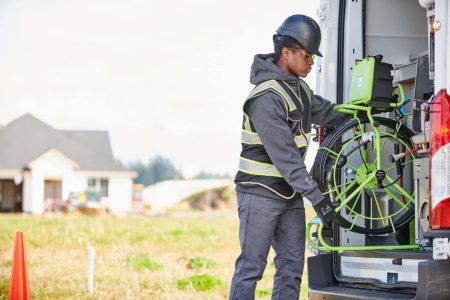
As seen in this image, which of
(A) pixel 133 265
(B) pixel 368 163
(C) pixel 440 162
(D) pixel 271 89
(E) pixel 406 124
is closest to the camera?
(C) pixel 440 162

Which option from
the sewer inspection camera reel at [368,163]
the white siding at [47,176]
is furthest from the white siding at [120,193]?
the sewer inspection camera reel at [368,163]

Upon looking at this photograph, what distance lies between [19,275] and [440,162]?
372cm

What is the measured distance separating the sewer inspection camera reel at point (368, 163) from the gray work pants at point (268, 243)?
0.96 ft

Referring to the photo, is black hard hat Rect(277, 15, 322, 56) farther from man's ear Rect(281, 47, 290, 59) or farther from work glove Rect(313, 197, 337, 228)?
work glove Rect(313, 197, 337, 228)

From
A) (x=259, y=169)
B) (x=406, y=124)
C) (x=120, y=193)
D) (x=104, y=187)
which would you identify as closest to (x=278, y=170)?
(x=259, y=169)

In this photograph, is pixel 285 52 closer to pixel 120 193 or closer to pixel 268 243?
pixel 268 243

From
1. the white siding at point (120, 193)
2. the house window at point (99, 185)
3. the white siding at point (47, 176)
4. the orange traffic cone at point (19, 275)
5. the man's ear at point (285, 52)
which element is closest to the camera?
the man's ear at point (285, 52)

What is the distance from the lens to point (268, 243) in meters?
→ 5.64

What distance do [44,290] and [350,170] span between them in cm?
401

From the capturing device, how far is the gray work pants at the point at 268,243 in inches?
220

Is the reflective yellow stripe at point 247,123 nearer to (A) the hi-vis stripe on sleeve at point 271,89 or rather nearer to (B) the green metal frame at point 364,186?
(A) the hi-vis stripe on sleeve at point 271,89

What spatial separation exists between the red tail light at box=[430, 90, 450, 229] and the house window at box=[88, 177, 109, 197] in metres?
51.4

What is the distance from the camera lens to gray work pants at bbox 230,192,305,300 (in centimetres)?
559

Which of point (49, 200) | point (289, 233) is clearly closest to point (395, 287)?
point (289, 233)
